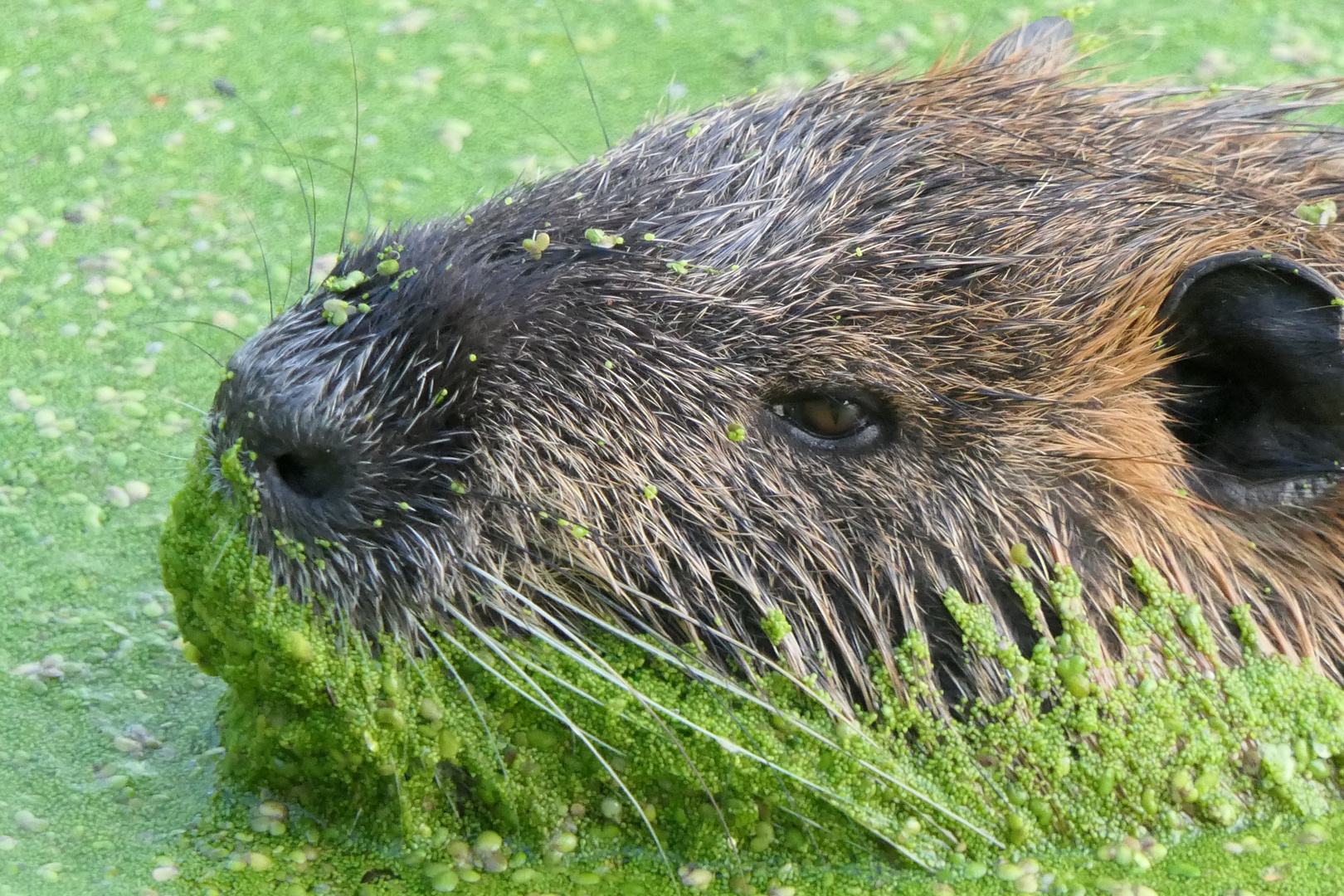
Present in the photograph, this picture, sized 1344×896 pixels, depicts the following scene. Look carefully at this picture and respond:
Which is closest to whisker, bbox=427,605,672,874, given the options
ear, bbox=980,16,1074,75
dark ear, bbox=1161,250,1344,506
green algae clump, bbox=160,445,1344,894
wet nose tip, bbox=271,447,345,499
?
green algae clump, bbox=160,445,1344,894

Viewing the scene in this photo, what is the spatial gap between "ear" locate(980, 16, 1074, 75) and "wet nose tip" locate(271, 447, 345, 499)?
6.53 ft

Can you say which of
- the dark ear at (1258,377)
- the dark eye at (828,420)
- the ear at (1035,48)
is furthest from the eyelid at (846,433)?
the ear at (1035,48)

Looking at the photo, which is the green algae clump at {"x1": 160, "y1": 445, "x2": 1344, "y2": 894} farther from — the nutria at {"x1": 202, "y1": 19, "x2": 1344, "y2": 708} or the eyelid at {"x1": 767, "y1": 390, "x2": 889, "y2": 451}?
the eyelid at {"x1": 767, "y1": 390, "x2": 889, "y2": 451}

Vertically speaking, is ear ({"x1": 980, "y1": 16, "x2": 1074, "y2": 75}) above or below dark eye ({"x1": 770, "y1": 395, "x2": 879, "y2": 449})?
above

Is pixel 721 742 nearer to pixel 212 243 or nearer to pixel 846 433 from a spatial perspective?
pixel 846 433

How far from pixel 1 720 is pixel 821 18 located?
15.7 feet

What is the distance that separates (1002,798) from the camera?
11.8 ft

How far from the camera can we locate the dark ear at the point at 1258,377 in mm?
→ 3385

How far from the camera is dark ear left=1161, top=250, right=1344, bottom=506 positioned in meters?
3.38

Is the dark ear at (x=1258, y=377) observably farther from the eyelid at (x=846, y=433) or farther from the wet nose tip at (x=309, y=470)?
the wet nose tip at (x=309, y=470)

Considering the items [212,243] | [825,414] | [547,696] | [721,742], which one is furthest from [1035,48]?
[212,243]

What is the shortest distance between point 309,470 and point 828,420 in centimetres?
103

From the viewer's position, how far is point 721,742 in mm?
3455

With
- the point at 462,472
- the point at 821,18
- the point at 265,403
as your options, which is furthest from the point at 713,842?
the point at 821,18
